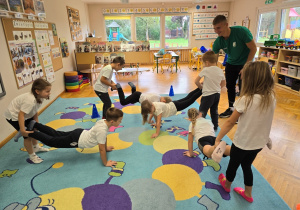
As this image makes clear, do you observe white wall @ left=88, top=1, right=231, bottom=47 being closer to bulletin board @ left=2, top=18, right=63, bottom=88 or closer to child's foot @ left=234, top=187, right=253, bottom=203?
bulletin board @ left=2, top=18, right=63, bottom=88

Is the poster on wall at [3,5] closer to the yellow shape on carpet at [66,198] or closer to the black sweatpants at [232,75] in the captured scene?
the yellow shape on carpet at [66,198]

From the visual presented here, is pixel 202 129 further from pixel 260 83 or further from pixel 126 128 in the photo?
pixel 126 128

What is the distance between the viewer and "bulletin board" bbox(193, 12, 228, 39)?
877cm

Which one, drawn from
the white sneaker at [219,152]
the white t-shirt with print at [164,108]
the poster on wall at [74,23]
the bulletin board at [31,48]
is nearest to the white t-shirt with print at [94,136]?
the white t-shirt with print at [164,108]

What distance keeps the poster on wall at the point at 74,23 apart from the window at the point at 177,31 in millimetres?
4168

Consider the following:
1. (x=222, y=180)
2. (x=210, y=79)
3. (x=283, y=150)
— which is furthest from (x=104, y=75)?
(x=283, y=150)

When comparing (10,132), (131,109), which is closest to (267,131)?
(131,109)

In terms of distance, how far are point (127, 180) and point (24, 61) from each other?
2799 millimetres

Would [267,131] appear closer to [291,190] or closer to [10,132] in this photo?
[291,190]

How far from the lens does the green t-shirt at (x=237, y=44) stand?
261 centimetres

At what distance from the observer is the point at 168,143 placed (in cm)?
243

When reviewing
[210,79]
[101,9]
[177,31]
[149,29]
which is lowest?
[210,79]

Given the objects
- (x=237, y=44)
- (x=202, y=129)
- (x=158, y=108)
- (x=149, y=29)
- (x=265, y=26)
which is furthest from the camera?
(x=149, y=29)

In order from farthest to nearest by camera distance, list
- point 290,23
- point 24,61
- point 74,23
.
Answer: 1. point 74,23
2. point 290,23
3. point 24,61
